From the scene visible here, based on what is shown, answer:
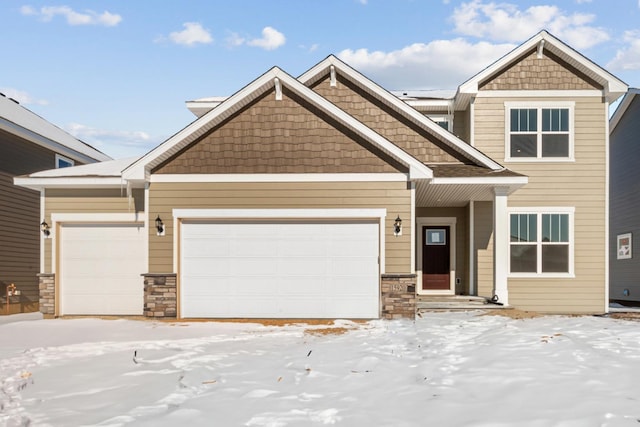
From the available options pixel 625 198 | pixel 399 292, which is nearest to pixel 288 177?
pixel 399 292

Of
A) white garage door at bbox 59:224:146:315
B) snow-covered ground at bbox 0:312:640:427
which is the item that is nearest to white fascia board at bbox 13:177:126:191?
white garage door at bbox 59:224:146:315

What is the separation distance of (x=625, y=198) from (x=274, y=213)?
15.7 m

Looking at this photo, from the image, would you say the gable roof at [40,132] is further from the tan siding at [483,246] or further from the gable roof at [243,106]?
the tan siding at [483,246]

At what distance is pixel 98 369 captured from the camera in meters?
6.50

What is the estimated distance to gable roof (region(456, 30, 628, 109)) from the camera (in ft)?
43.8

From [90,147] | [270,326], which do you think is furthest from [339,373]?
[90,147]

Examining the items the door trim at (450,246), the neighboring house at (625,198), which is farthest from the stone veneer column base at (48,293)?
the neighboring house at (625,198)

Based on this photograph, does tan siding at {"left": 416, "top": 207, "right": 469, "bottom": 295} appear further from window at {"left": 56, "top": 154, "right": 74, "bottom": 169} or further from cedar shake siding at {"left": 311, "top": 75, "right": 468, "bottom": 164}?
window at {"left": 56, "top": 154, "right": 74, "bottom": 169}

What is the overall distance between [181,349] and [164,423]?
327cm

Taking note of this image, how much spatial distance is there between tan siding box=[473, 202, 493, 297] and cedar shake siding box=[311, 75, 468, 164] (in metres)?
2.07

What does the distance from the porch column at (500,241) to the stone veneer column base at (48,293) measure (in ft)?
34.3

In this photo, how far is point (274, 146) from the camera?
10.9 m

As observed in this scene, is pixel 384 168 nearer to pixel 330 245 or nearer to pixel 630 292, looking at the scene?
pixel 330 245

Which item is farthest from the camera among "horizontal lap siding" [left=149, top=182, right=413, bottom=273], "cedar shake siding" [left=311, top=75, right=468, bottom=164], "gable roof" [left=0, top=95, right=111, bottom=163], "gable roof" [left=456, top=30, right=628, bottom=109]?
"gable roof" [left=0, top=95, right=111, bottom=163]
